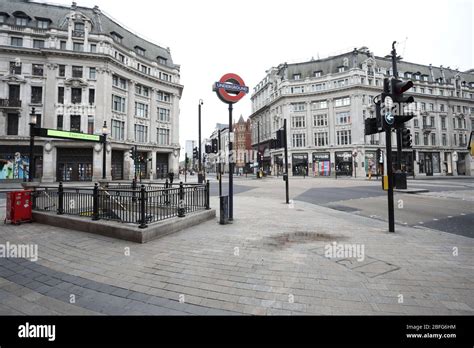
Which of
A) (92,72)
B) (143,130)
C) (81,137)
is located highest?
(92,72)

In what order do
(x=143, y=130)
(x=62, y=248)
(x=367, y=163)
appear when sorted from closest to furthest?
(x=62, y=248) → (x=143, y=130) → (x=367, y=163)

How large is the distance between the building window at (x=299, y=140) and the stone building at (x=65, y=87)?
117ft

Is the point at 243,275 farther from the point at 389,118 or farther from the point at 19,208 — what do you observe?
the point at 19,208

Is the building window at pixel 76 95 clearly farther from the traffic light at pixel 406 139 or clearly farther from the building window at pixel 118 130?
the traffic light at pixel 406 139

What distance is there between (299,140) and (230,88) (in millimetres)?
48928

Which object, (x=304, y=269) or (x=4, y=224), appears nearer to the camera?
(x=304, y=269)

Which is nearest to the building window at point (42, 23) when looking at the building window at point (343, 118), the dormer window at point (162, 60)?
the dormer window at point (162, 60)

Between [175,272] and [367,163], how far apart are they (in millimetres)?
52456

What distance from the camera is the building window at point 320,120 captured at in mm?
51694

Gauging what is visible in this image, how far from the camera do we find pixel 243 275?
3734mm

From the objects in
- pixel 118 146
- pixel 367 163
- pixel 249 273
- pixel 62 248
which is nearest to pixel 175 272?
pixel 249 273

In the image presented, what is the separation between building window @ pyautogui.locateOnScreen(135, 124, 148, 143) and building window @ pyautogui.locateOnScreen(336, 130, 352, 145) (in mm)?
40292
